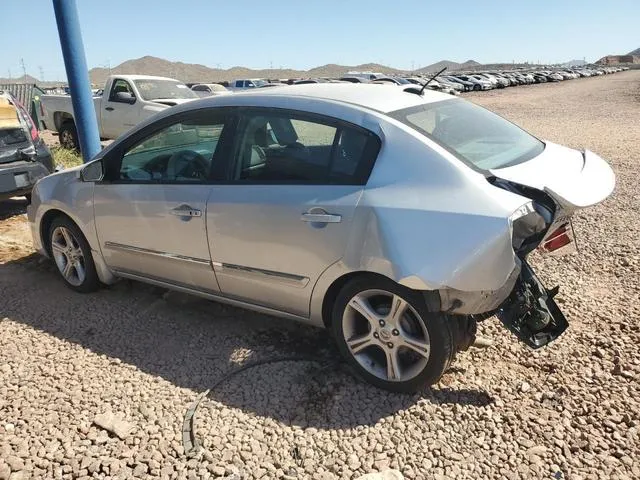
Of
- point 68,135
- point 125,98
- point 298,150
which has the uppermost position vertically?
point 298,150

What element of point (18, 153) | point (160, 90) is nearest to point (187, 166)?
point (18, 153)

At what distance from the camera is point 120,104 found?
11.4m

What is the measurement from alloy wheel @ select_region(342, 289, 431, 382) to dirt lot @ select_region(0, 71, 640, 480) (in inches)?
6.5

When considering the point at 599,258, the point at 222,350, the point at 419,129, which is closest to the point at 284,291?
the point at 222,350

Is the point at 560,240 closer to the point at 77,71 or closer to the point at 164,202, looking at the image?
the point at 164,202

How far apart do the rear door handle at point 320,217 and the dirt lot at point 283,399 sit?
968 mm

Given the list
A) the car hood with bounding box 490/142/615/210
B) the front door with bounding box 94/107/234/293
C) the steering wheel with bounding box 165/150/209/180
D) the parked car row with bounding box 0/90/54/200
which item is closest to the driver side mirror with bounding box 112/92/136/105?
the parked car row with bounding box 0/90/54/200

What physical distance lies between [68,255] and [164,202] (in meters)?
1.41

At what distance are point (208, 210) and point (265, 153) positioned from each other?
20.1 inches

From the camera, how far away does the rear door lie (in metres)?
2.90

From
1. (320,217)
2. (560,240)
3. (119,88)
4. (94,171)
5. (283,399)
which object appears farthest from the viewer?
(119,88)

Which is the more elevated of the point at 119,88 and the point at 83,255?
the point at 119,88

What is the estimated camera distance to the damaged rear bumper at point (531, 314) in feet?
9.14


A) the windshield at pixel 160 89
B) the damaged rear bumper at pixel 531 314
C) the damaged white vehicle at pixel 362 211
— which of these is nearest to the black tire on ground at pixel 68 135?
the windshield at pixel 160 89
